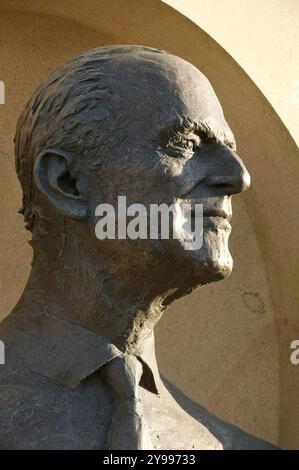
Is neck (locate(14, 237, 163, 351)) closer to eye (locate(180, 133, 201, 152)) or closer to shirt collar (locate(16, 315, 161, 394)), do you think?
shirt collar (locate(16, 315, 161, 394))

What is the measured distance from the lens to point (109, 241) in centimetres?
514

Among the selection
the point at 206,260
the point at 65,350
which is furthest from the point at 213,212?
the point at 65,350

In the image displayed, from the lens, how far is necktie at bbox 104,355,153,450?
5.02 m

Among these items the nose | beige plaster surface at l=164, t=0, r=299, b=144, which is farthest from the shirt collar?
beige plaster surface at l=164, t=0, r=299, b=144

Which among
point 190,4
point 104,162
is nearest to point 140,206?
point 104,162

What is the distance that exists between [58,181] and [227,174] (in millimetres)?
418

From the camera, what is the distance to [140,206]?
512 cm

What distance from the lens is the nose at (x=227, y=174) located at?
16.9 feet

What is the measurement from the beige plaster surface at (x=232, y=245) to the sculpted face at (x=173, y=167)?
3.91 feet

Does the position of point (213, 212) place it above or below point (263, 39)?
below

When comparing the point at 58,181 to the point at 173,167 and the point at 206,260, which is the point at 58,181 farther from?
the point at 206,260

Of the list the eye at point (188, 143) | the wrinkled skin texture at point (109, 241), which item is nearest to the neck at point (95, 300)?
the wrinkled skin texture at point (109, 241)

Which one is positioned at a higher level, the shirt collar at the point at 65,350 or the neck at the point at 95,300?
the neck at the point at 95,300

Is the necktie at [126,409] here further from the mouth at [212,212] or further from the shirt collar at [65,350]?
the mouth at [212,212]
